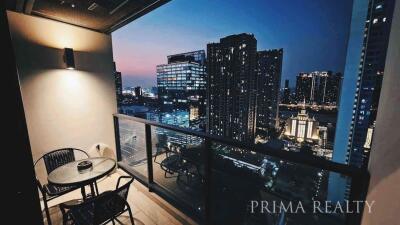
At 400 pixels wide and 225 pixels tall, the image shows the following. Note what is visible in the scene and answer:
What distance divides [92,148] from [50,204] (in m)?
0.93

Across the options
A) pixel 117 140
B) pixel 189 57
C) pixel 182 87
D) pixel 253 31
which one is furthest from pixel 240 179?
pixel 253 31

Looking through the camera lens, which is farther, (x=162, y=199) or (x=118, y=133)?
(x=118, y=133)

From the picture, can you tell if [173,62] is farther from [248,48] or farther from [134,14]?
[134,14]

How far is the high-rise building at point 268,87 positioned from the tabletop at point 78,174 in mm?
10452

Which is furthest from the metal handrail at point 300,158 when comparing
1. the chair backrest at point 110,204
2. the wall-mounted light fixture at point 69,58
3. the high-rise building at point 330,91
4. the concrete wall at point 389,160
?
the high-rise building at point 330,91

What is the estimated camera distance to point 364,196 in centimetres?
97

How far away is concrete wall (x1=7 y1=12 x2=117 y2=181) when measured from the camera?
2529 millimetres

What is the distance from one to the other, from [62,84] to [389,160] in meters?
3.84

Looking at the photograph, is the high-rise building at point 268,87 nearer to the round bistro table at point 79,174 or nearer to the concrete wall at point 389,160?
the round bistro table at point 79,174

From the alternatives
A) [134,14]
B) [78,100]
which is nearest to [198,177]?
[78,100]

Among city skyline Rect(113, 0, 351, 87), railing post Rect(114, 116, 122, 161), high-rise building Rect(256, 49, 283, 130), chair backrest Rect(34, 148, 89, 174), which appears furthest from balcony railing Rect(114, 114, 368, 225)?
high-rise building Rect(256, 49, 283, 130)

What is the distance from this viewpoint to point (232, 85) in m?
11.8

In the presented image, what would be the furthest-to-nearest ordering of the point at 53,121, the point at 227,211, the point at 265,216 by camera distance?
the point at 53,121, the point at 227,211, the point at 265,216

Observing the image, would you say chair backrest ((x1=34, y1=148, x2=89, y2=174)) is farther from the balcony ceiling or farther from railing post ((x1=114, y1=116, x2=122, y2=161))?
the balcony ceiling
